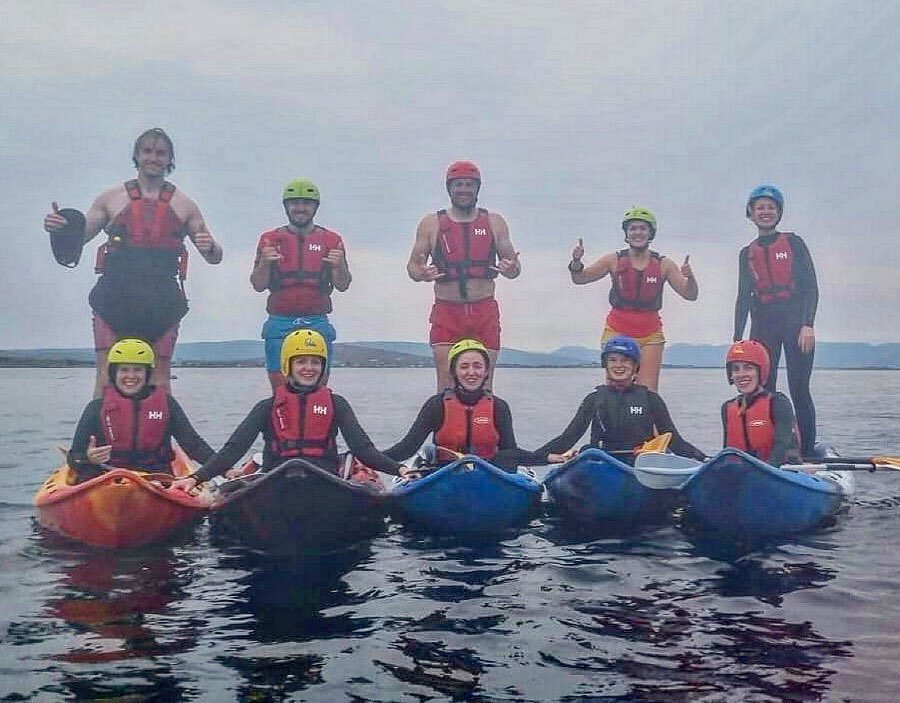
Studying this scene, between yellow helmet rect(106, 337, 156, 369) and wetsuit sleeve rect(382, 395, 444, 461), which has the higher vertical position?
yellow helmet rect(106, 337, 156, 369)

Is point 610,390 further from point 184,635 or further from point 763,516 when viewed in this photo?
point 184,635

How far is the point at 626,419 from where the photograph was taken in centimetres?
892

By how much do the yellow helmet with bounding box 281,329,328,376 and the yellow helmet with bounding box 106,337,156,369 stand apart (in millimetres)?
1292

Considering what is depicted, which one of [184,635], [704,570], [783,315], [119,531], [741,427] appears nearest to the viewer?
[184,635]

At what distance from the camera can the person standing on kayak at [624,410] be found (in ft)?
29.2

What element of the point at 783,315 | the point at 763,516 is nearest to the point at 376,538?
the point at 763,516

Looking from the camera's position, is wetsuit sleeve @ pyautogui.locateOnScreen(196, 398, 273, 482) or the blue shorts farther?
the blue shorts

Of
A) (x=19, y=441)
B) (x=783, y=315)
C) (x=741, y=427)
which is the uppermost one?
(x=783, y=315)

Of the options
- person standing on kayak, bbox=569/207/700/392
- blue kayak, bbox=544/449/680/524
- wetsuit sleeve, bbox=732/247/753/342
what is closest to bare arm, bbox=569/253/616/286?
person standing on kayak, bbox=569/207/700/392

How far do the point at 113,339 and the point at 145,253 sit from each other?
96 centimetres

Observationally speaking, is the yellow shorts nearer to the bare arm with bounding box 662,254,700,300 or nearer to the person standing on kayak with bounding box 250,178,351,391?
the bare arm with bounding box 662,254,700,300

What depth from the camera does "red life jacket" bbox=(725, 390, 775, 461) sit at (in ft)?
28.6

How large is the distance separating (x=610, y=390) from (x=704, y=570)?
276cm

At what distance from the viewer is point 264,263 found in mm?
9570
